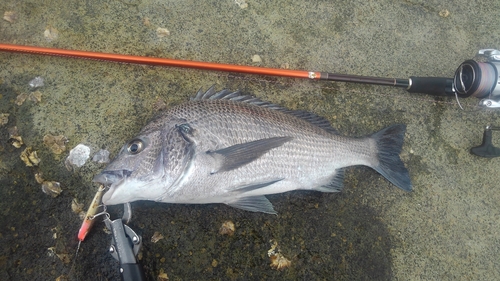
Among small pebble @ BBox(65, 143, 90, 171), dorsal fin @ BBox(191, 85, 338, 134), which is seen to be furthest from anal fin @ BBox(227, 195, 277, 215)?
small pebble @ BBox(65, 143, 90, 171)

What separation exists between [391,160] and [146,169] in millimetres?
1593

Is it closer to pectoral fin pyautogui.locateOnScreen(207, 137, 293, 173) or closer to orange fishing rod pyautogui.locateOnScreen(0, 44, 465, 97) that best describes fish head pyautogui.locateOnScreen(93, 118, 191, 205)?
pectoral fin pyautogui.locateOnScreen(207, 137, 293, 173)

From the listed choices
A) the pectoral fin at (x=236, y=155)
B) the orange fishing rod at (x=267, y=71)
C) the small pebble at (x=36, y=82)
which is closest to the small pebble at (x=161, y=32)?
the orange fishing rod at (x=267, y=71)

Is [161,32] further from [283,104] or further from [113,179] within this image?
[113,179]

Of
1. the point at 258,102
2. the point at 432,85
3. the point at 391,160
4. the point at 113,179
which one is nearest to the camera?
the point at 113,179

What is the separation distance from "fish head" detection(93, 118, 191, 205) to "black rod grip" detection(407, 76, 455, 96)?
1.69m

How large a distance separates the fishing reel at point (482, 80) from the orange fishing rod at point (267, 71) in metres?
0.07

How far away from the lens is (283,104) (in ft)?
8.41

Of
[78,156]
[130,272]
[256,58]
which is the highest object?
[256,58]

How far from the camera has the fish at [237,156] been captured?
1.88 metres

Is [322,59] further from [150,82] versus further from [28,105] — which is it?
[28,105]

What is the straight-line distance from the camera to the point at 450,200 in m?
2.54

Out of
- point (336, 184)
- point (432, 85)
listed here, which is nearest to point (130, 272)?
point (336, 184)

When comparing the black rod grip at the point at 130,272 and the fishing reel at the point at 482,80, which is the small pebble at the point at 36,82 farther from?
the fishing reel at the point at 482,80
